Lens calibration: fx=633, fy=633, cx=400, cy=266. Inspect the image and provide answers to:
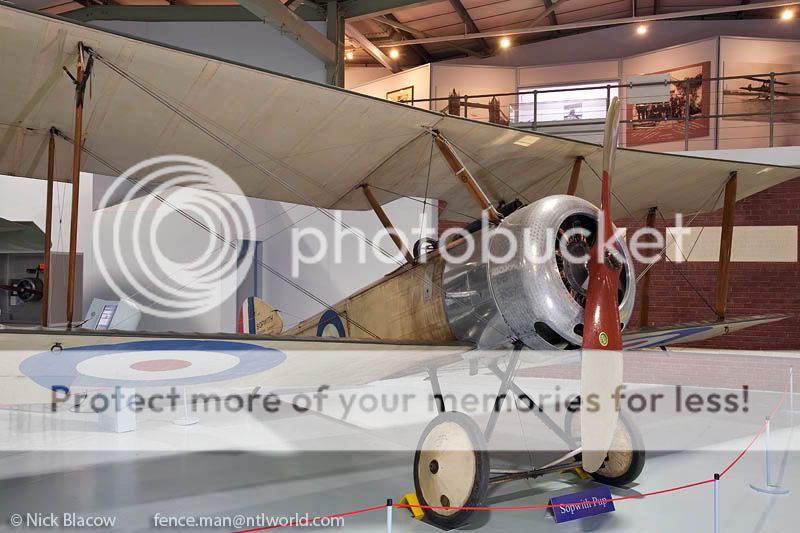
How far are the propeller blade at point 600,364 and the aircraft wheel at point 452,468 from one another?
28.9 inches

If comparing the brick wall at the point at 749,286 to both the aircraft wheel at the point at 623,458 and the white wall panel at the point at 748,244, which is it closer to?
the white wall panel at the point at 748,244

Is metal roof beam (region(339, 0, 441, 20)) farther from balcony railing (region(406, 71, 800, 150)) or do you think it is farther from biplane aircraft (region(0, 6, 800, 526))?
biplane aircraft (region(0, 6, 800, 526))

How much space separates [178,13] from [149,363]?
32.6 ft

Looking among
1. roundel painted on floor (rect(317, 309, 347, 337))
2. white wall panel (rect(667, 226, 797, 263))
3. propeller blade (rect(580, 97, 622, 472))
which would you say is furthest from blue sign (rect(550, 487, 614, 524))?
white wall panel (rect(667, 226, 797, 263))

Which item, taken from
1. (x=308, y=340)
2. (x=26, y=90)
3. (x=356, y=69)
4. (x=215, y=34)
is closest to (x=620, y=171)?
(x=308, y=340)

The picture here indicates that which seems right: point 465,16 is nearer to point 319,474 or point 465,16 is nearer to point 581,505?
point 319,474

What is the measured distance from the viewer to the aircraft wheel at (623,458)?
14.9ft

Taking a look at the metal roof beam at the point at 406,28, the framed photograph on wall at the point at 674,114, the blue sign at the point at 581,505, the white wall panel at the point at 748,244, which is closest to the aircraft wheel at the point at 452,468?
the blue sign at the point at 581,505

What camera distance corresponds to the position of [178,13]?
1118cm

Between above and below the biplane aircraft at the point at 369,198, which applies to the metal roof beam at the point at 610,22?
above

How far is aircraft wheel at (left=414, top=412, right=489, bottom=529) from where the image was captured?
3674mm

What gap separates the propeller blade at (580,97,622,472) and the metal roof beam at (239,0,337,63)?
22.8 feet

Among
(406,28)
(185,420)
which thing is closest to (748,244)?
(406,28)

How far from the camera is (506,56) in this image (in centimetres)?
1354
